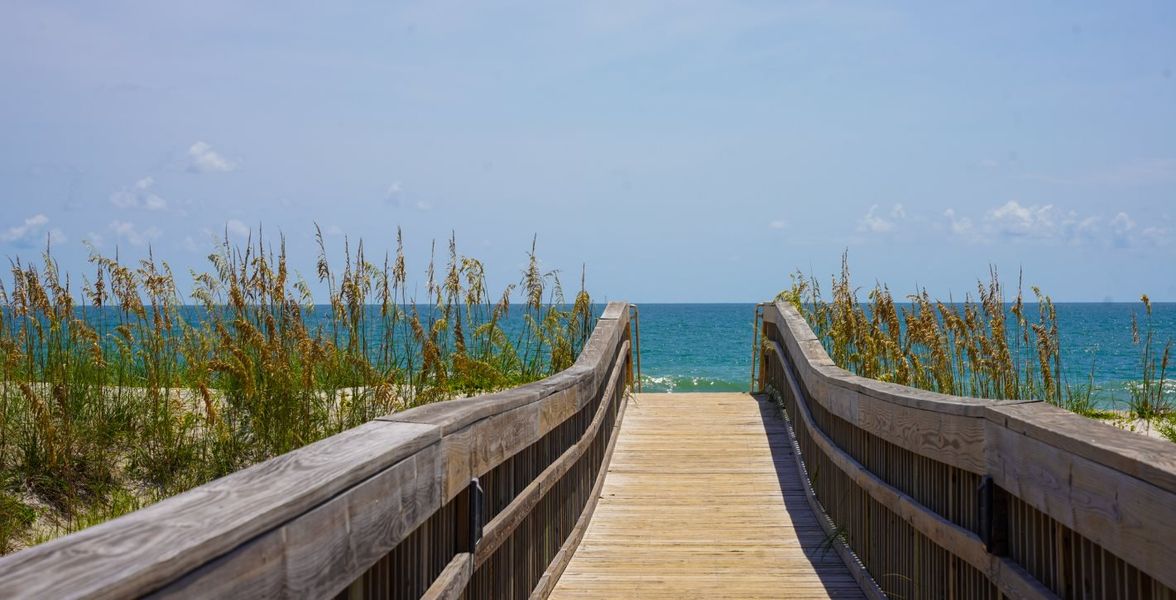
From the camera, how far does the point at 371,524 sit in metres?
2.21

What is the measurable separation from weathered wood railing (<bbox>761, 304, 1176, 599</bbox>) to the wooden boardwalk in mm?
354

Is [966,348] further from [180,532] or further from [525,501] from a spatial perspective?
[180,532]

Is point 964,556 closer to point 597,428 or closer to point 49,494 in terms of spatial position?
point 597,428

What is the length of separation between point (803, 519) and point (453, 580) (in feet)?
11.9

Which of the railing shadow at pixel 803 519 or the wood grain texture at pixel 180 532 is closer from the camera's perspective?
the wood grain texture at pixel 180 532

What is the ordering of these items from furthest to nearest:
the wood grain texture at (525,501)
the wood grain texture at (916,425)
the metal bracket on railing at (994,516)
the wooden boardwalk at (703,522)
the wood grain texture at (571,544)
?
the wooden boardwalk at (703,522), the wood grain texture at (571,544), the wood grain texture at (525,501), the wood grain texture at (916,425), the metal bracket on railing at (994,516)

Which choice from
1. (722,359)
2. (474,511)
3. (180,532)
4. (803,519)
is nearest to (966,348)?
(803,519)

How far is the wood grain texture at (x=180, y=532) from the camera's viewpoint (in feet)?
4.02

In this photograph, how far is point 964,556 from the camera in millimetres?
3305

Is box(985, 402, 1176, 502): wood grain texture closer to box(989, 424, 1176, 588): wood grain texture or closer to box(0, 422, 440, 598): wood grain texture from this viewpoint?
box(989, 424, 1176, 588): wood grain texture

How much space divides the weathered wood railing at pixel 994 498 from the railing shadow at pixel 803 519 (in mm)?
121

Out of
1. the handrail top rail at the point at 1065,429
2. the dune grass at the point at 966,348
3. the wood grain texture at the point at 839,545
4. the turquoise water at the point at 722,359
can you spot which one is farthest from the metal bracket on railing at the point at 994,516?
the turquoise water at the point at 722,359

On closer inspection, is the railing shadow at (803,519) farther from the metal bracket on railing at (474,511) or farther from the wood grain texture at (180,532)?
the wood grain texture at (180,532)

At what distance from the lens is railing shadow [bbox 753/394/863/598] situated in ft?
16.0
